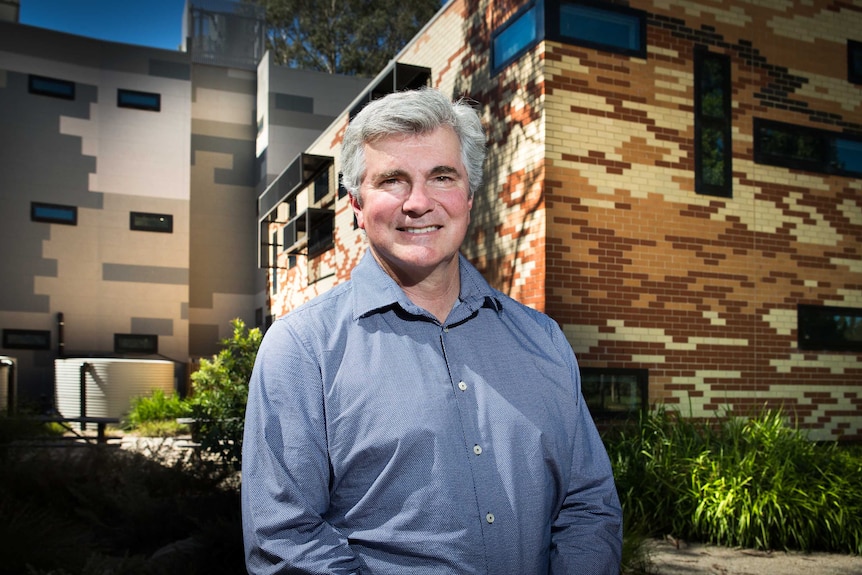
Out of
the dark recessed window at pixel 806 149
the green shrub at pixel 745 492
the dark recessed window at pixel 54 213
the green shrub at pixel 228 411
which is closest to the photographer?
the green shrub at pixel 745 492

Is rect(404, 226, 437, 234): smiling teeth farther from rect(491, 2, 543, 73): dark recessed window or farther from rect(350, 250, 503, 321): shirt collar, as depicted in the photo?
rect(491, 2, 543, 73): dark recessed window

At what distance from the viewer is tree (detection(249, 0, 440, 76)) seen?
97.8ft

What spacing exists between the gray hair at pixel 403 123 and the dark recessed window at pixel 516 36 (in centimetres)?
677

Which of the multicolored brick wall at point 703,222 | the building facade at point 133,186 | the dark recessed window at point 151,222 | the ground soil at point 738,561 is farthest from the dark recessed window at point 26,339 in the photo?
the ground soil at point 738,561

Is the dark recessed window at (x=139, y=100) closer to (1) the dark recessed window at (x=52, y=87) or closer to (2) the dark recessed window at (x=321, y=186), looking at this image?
(1) the dark recessed window at (x=52, y=87)

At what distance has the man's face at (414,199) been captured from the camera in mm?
2055

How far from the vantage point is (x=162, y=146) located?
22.8m

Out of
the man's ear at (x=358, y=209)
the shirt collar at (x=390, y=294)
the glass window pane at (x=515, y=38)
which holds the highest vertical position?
the glass window pane at (x=515, y=38)

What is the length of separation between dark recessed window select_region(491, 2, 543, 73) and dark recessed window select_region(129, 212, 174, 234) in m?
15.7

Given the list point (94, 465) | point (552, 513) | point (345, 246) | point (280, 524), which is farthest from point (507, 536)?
point (345, 246)

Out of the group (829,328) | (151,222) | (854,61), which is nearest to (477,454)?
(829,328)

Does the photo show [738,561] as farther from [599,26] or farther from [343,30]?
[343,30]

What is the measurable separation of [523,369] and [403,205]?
0.55m

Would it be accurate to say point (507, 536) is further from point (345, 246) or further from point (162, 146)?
point (162, 146)
